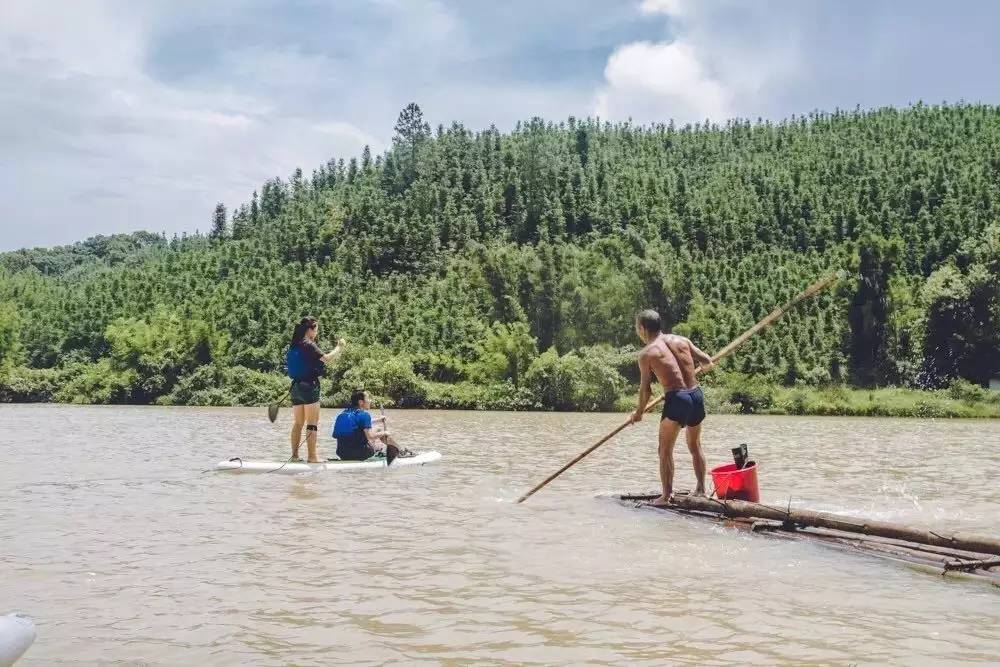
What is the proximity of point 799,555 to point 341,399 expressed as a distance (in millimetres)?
44869

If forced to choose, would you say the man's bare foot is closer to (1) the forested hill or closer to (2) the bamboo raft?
(2) the bamboo raft

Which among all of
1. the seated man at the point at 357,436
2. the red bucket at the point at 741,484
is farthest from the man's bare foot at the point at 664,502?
the seated man at the point at 357,436

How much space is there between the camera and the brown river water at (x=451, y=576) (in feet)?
17.0

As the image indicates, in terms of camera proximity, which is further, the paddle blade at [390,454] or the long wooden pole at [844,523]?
the paddle blade at [390,454]

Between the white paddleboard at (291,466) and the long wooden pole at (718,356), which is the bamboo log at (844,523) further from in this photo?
the white paddleboard at (291,466)

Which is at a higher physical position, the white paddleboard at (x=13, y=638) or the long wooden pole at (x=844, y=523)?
the white paddleboard at (x=13, y=638)

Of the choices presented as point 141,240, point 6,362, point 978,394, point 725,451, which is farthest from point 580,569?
point 141,240

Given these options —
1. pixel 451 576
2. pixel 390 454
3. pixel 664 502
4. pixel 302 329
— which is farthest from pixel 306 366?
pixel 451 576

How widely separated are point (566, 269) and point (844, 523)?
4949 cm

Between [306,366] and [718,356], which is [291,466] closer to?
[306,366]

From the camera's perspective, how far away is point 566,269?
57375 mm

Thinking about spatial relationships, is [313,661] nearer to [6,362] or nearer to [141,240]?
[6,362]

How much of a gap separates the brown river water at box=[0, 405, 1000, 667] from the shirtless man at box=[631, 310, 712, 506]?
669 mm

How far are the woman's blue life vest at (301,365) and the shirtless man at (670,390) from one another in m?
5.52
